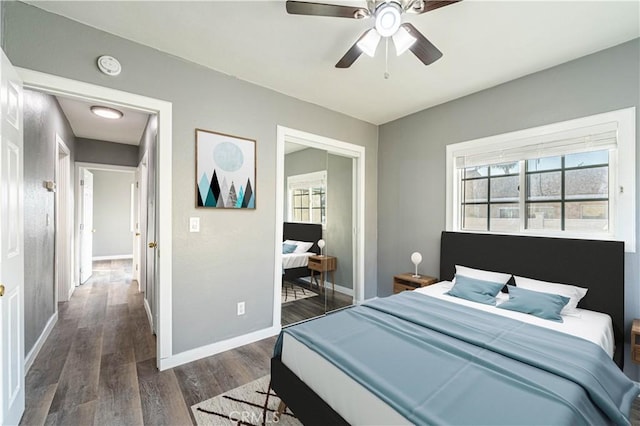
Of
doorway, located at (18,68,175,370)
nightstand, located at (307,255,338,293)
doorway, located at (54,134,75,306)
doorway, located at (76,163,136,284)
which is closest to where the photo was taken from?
doorway, located at (18,68,175,370)

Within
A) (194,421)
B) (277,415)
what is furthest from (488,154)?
(194,421)

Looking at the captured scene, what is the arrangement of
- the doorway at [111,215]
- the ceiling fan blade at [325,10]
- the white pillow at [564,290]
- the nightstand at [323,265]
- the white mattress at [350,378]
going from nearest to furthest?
the white mattress at [350,378], the ceiling fan blade at [325,10], the white pillow at [564,290], the nightstand at [323,265], the doorway at [111,215]

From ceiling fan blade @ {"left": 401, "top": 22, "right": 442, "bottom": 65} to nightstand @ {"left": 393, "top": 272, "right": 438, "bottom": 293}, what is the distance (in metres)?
2.34

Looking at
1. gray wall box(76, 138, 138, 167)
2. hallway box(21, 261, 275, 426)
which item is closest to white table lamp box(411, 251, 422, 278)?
hallway box(21, 261, 275, 426)

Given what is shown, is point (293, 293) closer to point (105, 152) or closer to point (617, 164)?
point (617, 164)

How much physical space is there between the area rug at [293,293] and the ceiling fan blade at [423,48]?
2630 millimetres

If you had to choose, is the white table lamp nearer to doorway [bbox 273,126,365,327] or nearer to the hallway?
doorway [bbox 273,126,365,327]

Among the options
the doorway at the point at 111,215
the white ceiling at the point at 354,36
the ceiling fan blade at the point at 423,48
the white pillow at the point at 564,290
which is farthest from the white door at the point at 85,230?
the white pillow at the point at 564,290

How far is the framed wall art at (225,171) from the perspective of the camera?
250 centimetres

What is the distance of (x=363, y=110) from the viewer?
355 centimetres

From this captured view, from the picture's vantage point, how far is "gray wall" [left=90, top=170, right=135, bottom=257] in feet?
24.2

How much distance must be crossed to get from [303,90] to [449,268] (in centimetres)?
266

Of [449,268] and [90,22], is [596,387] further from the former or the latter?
[90,22]

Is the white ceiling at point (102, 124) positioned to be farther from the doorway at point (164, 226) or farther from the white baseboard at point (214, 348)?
the white baseboard at point (214, 348)
